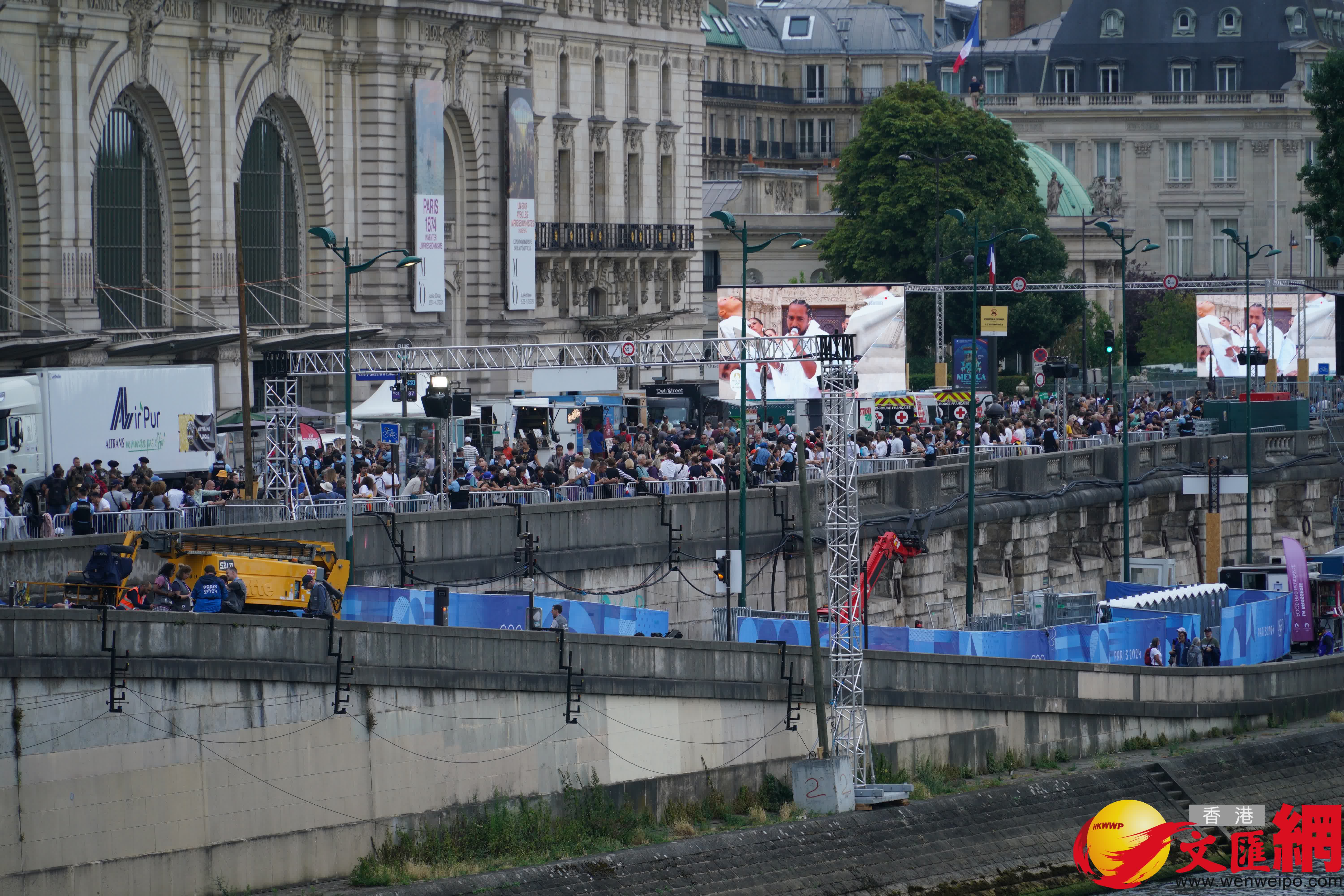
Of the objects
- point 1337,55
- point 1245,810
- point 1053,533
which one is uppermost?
point 1337,55

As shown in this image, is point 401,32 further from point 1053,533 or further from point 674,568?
point 674,568

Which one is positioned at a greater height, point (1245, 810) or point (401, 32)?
point (401, 32)

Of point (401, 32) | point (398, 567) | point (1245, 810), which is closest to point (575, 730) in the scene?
point (398, 567)

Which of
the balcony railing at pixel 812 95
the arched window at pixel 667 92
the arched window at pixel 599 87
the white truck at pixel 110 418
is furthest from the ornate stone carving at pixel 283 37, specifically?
the balcony railing at pixel 812 95

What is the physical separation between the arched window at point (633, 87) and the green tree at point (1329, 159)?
975 inches

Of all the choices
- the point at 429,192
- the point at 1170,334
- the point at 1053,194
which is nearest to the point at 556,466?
the point at 429,192

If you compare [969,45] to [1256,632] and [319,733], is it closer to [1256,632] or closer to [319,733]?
[1256,632]

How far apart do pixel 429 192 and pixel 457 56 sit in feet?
15.9

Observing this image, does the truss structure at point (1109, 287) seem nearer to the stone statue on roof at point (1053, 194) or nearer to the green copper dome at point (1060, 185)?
the stone statue on roof at point (1053, 194)

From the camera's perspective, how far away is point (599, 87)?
88.8m

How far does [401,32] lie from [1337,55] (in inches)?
1040

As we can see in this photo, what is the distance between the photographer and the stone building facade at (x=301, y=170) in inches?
2446

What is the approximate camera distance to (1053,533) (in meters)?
62.1

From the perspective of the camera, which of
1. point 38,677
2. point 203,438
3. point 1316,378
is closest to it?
point 38,677
